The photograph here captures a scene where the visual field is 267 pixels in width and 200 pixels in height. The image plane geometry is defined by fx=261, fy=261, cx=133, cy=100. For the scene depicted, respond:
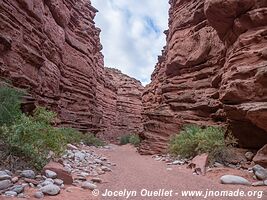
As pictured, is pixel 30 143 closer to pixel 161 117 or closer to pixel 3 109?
pixel 3 109

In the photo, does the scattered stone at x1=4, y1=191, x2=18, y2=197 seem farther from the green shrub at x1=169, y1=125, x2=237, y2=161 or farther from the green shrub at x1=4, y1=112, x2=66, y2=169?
the green shrub at x1=169, y1=125, x2=237, y2=161

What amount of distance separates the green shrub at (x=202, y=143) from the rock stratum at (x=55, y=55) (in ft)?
22.3

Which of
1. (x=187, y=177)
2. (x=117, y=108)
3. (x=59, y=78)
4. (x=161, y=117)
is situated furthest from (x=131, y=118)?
(x=187, y=177)

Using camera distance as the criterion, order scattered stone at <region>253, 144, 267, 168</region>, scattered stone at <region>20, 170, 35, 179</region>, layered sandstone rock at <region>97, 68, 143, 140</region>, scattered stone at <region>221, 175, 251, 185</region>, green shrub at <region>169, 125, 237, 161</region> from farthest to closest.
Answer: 1. layered sandstone rock at <region>97, 68, 143, 140</region>
2. green shrub at <region>169, 125, 237, 161</region>
3. scattered stone at <region>253, 144, 267, 168</region>
4. scattered stone at <region>221, 175, 251, 185</region>
5. scattered stone at <region>20, 170, 35, 179</region>

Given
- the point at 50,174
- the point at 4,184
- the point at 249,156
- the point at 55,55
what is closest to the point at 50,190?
the point at 4,184

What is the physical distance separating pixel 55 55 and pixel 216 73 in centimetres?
1122

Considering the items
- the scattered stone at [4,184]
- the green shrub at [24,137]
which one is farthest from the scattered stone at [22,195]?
the green shrub at [24,137]

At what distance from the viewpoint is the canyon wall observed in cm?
934

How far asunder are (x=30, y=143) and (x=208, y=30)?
44.3 ft

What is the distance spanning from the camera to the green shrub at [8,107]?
745 centimetres

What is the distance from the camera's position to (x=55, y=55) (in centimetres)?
1881

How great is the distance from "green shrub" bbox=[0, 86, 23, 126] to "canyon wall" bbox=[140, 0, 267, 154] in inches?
295

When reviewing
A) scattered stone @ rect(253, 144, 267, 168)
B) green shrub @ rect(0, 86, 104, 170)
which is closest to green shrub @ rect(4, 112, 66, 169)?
green shrub @ rect(0, 86, 104, 170)

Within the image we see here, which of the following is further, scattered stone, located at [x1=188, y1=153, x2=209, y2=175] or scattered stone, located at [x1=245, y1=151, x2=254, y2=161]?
scattered stone, located at [x1=245, y1=151, x2=254, y2=161]
